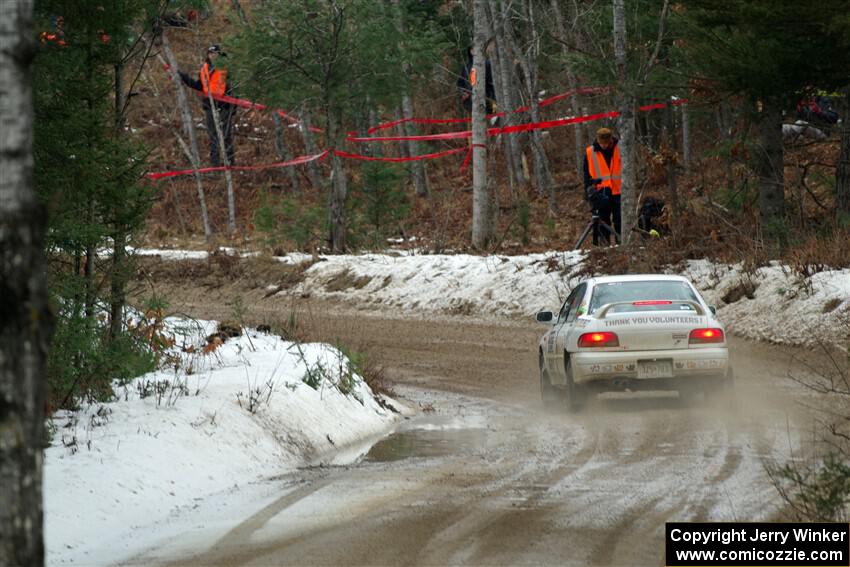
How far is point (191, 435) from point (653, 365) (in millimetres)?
5345

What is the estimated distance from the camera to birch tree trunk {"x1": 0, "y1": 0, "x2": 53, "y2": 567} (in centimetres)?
438

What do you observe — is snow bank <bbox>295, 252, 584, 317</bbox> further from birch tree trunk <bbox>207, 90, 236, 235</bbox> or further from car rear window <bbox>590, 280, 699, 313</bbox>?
birch tree trunk <bbox>207, 90, 236, 235</bbox>

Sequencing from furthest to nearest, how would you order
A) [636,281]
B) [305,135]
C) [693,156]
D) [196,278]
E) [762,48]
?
[305,135] < [693,156] < [196,278] < [762,48] < [636,281]

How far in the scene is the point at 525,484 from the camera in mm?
9133

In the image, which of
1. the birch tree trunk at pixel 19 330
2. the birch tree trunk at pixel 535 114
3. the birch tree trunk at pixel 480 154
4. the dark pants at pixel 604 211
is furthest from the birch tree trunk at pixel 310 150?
the birch tree trunk at pixel 19 330

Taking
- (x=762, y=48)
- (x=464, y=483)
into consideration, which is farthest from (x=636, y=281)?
(x=762, y=48)

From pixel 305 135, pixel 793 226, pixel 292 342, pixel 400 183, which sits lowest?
pixel 292 342

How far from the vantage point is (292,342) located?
48.9ft

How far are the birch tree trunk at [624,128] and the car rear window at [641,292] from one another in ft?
31.8

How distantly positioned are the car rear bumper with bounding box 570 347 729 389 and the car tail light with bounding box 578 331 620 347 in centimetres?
Answer: 9

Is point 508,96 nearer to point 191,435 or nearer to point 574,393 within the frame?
point 574,393

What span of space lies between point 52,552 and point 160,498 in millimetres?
1414

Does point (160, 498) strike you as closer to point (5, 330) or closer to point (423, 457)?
point (423, 457)

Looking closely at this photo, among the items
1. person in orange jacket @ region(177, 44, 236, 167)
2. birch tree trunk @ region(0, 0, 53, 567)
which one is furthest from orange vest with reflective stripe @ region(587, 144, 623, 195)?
birch tree trunk @ region(0, 0, 53, 567)
